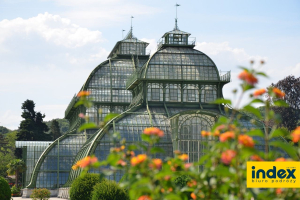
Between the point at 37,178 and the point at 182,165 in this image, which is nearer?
the point at 182,165

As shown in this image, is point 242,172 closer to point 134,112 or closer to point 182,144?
point 182,144

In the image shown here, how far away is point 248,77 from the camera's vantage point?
8133mm

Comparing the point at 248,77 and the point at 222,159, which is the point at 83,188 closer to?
the point at 222,159

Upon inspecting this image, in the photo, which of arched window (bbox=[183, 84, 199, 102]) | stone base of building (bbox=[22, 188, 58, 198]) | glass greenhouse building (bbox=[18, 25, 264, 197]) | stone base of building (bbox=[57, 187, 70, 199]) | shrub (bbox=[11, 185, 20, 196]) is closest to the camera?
glass greenhouse building (bbox=[18, 25, 264, 197])

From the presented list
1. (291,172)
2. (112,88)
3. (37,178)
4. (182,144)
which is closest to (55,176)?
(37,178)

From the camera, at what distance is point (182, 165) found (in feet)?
31.4

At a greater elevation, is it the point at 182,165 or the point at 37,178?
the point at 182,165

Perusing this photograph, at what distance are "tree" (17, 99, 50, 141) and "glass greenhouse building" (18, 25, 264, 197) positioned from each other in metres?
28.1

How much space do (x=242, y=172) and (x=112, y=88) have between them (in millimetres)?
59311

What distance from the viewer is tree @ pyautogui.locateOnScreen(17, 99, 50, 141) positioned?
97.1 metres

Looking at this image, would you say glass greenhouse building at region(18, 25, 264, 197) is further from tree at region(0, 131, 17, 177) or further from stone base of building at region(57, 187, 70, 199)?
tree at region(0, 131, 17, 177)

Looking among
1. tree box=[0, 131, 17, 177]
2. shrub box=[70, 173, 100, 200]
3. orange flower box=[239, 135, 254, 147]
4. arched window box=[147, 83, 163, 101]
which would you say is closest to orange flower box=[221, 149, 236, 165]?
orange flower box=[239, 135, 254, 147]

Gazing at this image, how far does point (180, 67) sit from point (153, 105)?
4.75 meters

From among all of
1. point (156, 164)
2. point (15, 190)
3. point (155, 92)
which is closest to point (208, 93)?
point (155, 92)
